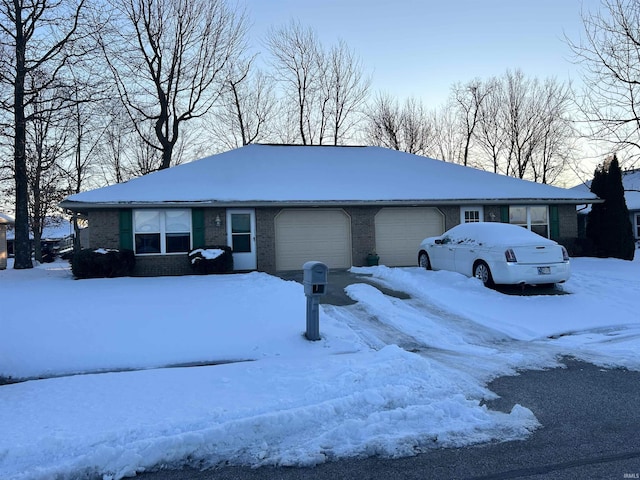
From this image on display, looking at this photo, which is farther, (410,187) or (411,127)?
(411,127)

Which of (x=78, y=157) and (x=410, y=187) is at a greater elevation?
(x=78, y=157)

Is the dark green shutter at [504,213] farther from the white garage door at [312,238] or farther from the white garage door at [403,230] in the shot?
the white garage door at [312,238]

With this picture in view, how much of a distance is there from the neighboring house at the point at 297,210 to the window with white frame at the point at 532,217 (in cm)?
4

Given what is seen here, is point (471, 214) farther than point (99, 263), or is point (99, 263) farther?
point (471, 214)

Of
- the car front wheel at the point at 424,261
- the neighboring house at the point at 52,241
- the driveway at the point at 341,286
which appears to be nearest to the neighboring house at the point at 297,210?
the driveway at the point at 341,286

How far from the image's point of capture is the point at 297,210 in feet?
56.0

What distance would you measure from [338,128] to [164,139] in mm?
13617

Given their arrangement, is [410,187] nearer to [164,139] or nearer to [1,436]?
[1,436]

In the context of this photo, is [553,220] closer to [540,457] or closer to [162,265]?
[162,265]

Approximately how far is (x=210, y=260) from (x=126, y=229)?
120 inches

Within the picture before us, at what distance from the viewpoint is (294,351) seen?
21.9ft

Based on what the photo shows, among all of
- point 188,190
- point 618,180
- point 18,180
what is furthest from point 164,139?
point 618,180

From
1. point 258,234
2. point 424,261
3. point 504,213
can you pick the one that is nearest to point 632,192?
point 504,213

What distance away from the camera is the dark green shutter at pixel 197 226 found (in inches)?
632
